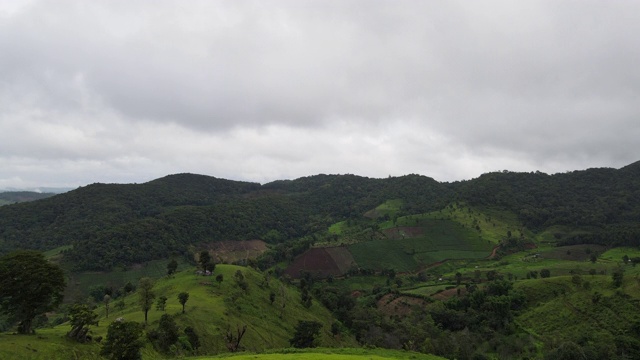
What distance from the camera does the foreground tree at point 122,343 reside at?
161 feet

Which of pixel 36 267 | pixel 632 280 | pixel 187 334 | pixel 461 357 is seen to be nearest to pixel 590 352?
pixel 461 357

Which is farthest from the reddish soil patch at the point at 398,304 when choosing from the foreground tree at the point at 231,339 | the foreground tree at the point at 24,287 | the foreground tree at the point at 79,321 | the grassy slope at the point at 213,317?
the foreground tree at the point at 24,287

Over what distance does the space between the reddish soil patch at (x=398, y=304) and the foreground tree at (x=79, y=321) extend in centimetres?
11488

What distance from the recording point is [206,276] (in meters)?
117

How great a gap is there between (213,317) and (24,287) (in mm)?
38450

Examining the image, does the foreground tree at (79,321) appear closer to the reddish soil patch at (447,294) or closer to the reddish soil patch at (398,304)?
the reddish soil patch at (398,304)

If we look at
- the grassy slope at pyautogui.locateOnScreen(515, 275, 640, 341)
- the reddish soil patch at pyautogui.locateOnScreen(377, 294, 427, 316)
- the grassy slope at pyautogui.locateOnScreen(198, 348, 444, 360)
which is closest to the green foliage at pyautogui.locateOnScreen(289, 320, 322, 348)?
the grassy slope at pyautogui.locateOnScreen(198, 348, 444, 360)

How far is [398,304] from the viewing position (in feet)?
508

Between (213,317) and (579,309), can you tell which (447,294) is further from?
(213,317)

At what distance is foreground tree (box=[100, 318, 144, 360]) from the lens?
49.1 meters

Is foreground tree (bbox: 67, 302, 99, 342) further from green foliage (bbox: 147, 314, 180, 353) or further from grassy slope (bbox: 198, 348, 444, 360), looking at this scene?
grassy slope (bbox: 198, 348, 444, 360)

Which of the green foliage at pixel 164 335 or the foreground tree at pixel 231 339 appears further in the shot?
the foreground tree at pixel 231 339

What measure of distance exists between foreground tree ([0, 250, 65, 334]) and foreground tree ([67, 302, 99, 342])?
6067 millimetres

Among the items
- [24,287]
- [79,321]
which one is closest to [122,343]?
[79,321]
